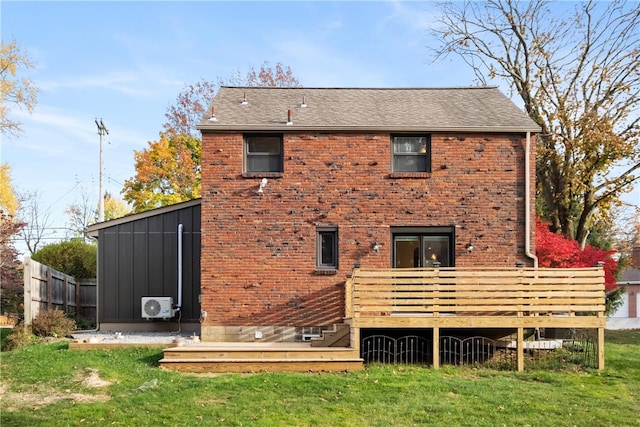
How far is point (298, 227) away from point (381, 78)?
462 inches

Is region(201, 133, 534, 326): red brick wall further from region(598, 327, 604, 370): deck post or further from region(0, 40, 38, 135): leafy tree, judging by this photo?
region(0, 40, 38, 135): leafy tree

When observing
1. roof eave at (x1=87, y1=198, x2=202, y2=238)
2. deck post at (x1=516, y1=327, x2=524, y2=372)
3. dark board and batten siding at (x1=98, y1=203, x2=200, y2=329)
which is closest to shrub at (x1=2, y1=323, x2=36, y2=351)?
dark board and batten siding at (x1=98, y1=203, x2=200, y2=329)

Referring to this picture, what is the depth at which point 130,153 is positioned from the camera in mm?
33000

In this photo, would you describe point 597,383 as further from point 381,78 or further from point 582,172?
point 381,78

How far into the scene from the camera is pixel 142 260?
56.6 ft

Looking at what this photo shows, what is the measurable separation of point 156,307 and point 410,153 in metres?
7.41

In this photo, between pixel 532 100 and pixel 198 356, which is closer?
pixel 198 356

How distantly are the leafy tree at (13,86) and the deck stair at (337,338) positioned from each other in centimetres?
1866

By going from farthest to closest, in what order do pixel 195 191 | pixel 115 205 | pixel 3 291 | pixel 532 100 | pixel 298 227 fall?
pixel 115 205
pixel 195 191
pixel 532 100
pixel 3 291
pixel 298 227

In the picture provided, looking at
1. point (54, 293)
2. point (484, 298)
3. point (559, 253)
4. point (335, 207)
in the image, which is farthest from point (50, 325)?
point (559, 253)

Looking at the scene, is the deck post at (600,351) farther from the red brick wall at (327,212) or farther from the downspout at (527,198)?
the red brick wall at (327,212)

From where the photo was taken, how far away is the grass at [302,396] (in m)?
9.22

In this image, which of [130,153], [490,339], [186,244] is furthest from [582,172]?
[130,153]

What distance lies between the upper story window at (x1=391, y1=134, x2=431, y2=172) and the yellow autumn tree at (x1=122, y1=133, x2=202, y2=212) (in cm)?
1740
